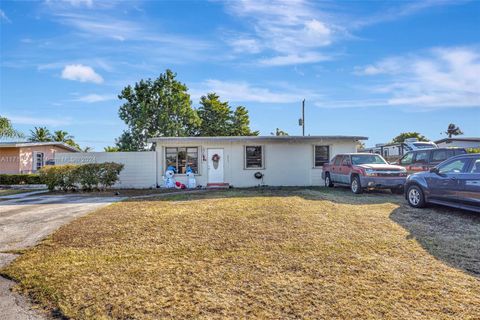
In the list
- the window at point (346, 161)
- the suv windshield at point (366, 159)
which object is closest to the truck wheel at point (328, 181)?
the window at point (346, 161)

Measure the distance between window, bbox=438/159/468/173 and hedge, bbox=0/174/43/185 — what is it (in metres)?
22.1

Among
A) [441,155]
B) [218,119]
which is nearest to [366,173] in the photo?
[441,155]

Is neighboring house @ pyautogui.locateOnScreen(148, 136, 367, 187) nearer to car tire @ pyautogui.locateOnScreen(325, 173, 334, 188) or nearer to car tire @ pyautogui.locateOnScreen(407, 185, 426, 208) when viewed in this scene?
car tire @ pyautogui.locateOnScreen(325, 173, 334, 188)

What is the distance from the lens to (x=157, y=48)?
12812 millimetres

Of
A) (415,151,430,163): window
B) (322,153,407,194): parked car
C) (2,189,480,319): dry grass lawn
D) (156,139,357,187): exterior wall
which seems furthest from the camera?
(156,139,357,187): exterior wall

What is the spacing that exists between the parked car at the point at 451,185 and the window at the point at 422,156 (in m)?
4.70

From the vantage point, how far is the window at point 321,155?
16766mm

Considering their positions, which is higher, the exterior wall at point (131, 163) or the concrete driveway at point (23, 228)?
the exterior wall at point (131, 163)

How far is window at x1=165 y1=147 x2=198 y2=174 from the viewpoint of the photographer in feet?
52.9

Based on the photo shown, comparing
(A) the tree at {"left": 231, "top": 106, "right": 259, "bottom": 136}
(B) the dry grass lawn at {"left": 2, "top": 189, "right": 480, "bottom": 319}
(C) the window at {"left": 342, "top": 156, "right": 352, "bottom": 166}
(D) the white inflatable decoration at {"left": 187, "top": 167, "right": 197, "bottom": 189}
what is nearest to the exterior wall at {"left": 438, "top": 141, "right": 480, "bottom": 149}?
(C) the window at {"left": 342, "top": 156, "right": 352, "bottom": 166}

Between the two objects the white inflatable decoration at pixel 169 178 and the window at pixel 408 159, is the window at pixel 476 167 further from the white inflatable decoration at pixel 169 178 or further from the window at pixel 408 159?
the white inflatable decoration at pixel 169 178

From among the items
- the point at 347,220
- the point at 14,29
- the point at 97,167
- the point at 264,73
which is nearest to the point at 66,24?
the point at 14,29

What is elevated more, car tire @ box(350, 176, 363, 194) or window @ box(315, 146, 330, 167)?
window @ box(315, 146, 330, 167)

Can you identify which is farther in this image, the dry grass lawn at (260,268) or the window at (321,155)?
the window at (321,155)
